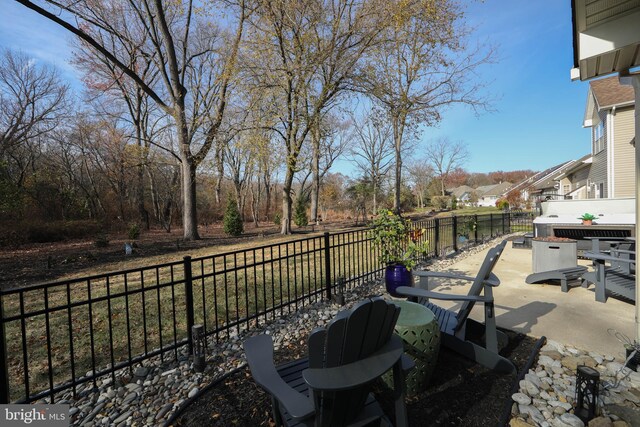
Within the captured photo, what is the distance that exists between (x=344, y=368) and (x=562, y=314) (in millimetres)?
4166

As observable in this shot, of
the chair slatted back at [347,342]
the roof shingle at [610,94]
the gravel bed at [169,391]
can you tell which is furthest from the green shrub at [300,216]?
the chair slatted back at [347,342]

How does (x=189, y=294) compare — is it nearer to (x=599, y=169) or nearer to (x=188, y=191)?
(x=188, y=191)

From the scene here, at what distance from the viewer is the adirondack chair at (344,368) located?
4.43 feet

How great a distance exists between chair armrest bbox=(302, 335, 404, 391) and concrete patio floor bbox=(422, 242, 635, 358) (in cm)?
294

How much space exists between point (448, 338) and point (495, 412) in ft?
2.54

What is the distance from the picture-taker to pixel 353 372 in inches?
55.2

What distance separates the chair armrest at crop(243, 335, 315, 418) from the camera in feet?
4.54

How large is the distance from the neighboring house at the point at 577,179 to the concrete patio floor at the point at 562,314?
48.8 ft

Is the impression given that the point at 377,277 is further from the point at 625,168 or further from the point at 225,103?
the point at 625,168

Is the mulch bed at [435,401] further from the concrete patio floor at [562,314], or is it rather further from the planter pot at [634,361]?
the concrete patio floor at [562,314]

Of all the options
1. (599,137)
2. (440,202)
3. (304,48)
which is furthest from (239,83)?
(440,202)

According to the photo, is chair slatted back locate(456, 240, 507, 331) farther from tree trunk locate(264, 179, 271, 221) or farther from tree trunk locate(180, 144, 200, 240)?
tree trunk locate(264, 179, 271, 221)

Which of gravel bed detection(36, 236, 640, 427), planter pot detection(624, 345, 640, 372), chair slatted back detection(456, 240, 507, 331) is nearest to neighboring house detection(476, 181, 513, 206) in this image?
planter pot detection(624, 345, 640, 372)

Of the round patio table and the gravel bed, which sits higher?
the round patio table
